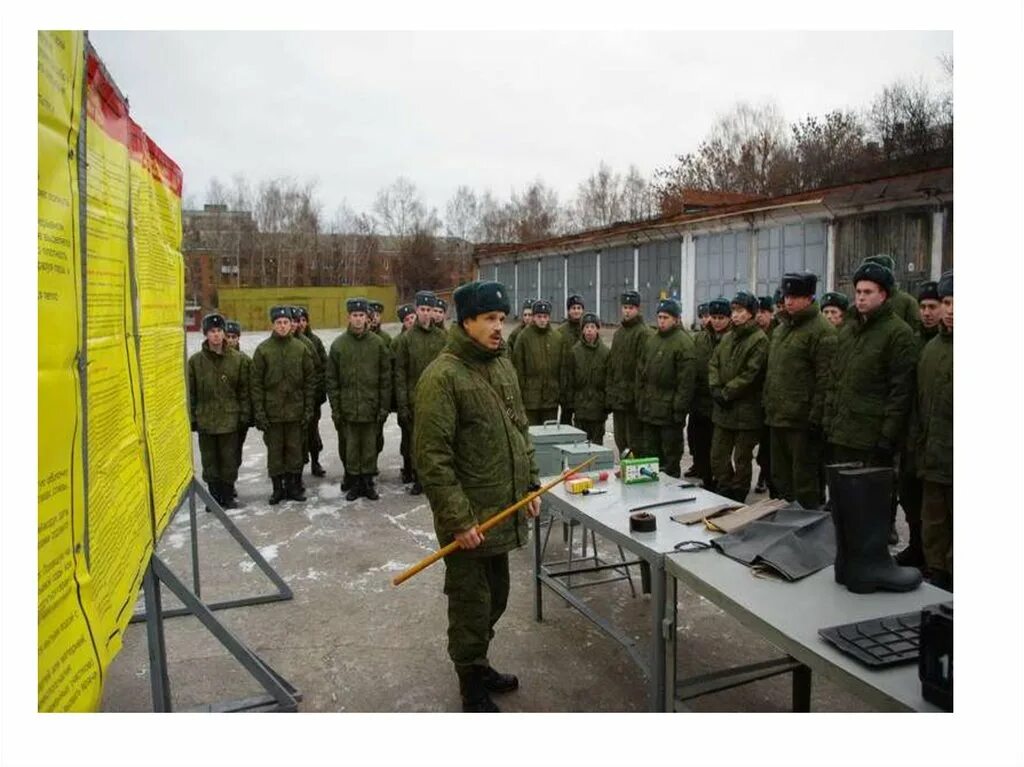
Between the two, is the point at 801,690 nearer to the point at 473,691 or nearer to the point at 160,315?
the point at 473,691

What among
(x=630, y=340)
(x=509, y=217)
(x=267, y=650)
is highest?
(x=509, y=217)

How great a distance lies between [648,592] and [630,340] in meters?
3.48

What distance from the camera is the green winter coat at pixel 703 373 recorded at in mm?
7234

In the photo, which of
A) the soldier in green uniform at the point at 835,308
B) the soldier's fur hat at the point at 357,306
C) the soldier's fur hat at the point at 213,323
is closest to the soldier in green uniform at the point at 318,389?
the soldier's fur hat at the point at 357,306

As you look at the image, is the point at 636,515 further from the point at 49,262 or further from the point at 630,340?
the point at 630,340

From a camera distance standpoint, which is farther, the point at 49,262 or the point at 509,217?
the point at 509,217

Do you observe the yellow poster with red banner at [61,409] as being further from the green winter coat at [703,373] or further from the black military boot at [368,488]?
the green winter coat at [703,373]

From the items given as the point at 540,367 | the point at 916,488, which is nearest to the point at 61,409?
the point at 916,488

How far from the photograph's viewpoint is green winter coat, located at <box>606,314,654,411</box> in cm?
756

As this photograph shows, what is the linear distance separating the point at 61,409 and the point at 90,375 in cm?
29

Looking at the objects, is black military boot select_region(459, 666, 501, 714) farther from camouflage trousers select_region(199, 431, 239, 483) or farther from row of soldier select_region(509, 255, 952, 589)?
camouflage trousers select_region(199, 431, 239, 483)

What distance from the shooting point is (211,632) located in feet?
12.0

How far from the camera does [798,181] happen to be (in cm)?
1370

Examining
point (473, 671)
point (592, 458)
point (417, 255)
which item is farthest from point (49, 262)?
point (417, 255)
